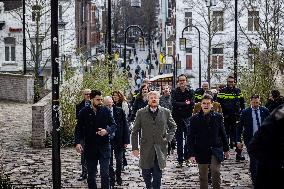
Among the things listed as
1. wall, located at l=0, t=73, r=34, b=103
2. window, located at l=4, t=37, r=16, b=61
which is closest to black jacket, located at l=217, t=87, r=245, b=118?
wall, located at l=0, t=73, r=34, b=103

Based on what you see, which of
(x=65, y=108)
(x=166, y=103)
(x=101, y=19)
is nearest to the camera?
(x=166, y=103)

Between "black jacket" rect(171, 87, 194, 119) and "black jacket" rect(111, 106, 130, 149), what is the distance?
2707 mm

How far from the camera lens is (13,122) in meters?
22.7

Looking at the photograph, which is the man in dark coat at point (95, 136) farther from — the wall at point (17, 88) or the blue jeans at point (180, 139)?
the wall at point (17, 88)

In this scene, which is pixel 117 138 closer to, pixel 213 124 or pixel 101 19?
pixel 213 124

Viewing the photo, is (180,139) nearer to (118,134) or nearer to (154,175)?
(118,134)

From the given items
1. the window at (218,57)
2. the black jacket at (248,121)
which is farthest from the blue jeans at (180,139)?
the window at (218,57)

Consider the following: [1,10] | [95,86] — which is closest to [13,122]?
[95,86]

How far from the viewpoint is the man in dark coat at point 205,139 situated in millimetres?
9727

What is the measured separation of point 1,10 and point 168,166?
39.5 metres

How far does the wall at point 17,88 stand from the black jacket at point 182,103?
1824 cm

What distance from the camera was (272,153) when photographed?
4082mm

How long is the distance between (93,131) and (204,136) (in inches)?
69.6

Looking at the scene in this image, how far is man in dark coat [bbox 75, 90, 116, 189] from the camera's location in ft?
32.0
